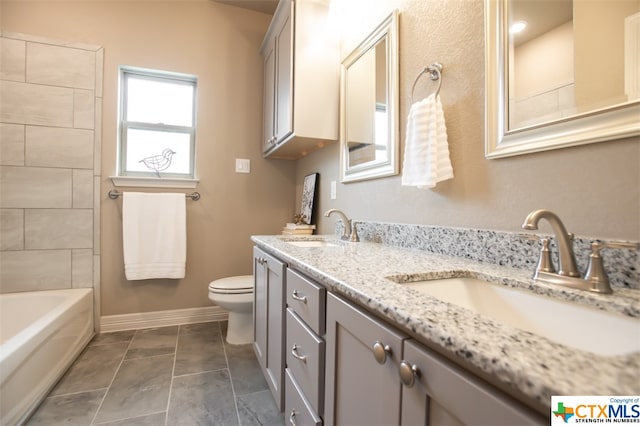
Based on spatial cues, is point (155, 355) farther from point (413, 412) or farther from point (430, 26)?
point (430, 26)

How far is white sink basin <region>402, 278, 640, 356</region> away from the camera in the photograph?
1.72ft

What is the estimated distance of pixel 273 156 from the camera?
2639mm

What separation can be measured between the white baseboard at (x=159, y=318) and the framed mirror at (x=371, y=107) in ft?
5.45

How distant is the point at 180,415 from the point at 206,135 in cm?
198

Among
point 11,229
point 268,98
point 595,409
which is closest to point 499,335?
point 595,409

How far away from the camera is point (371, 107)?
159 cm

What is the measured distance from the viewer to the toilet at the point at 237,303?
77.9 inches

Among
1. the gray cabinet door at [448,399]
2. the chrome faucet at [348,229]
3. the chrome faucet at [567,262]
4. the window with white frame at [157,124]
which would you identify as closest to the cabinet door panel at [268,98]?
the window with white frame at [157,124]

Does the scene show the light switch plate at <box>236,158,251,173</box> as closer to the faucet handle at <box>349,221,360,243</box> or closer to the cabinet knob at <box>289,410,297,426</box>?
the faucet handle at <box>349,221,360,243</box>

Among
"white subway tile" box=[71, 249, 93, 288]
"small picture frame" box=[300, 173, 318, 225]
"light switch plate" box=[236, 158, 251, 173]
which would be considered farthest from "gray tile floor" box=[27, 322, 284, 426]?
"light switch plate" box=[236, 158, 251, 173]

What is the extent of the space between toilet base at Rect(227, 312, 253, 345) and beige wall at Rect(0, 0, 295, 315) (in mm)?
528

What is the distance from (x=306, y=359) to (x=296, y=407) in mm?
240

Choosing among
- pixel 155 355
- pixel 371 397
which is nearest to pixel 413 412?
pixel 371 397

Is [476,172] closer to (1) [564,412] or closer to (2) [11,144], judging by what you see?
(1) [564,412]
